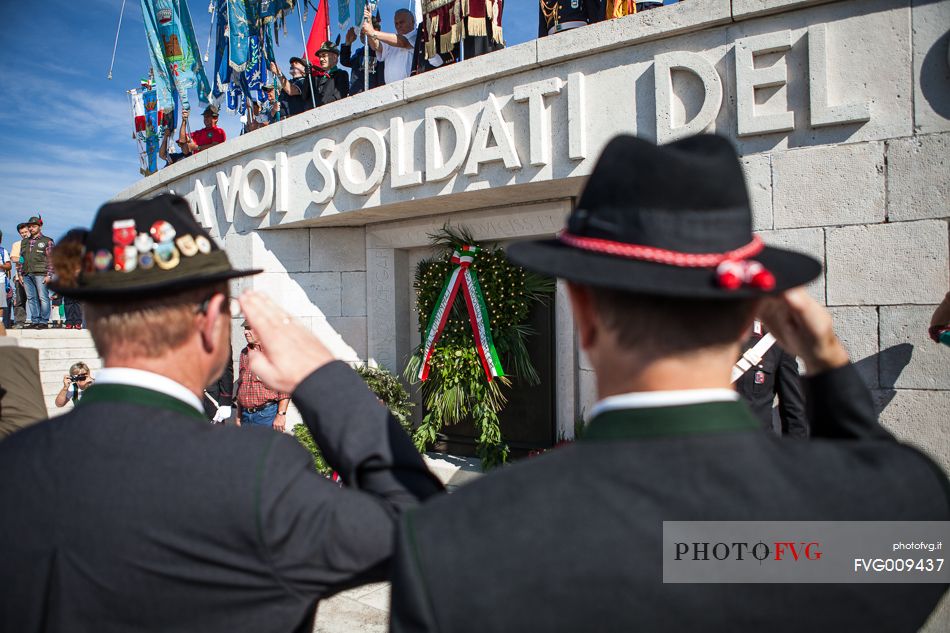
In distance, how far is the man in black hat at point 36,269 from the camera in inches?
419

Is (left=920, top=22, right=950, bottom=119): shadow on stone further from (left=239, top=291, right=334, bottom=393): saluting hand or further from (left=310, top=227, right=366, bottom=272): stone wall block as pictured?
(left=310, top=227, right=366, bottom=272): stone wall block

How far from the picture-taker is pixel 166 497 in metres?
1.12

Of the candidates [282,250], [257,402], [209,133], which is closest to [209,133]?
[209,133]

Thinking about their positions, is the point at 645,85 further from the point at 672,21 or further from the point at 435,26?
the point at 435,26

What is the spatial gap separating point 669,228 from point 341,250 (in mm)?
7443

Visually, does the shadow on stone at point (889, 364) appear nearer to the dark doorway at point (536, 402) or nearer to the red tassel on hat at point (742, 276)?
the dark doorway at point (536, 402)

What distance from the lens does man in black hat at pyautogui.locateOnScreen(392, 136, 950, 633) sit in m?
0.84

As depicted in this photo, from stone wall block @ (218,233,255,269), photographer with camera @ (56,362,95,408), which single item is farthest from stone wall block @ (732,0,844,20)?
photographer with camera @ (56,362,95,408)

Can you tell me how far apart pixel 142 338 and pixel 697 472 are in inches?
44.5

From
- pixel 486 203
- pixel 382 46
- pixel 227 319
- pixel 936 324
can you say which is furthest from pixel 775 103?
pixel 382 46

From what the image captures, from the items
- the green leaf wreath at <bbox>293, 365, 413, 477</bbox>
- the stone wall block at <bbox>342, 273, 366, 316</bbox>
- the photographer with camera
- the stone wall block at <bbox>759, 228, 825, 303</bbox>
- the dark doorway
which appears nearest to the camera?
the stone wall block at <bbox>759, 228, 825, 303</bbox>

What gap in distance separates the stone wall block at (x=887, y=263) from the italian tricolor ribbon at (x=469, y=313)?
3.31 m

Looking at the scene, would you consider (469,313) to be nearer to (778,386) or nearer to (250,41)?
(778,386)

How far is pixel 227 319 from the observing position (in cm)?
144
